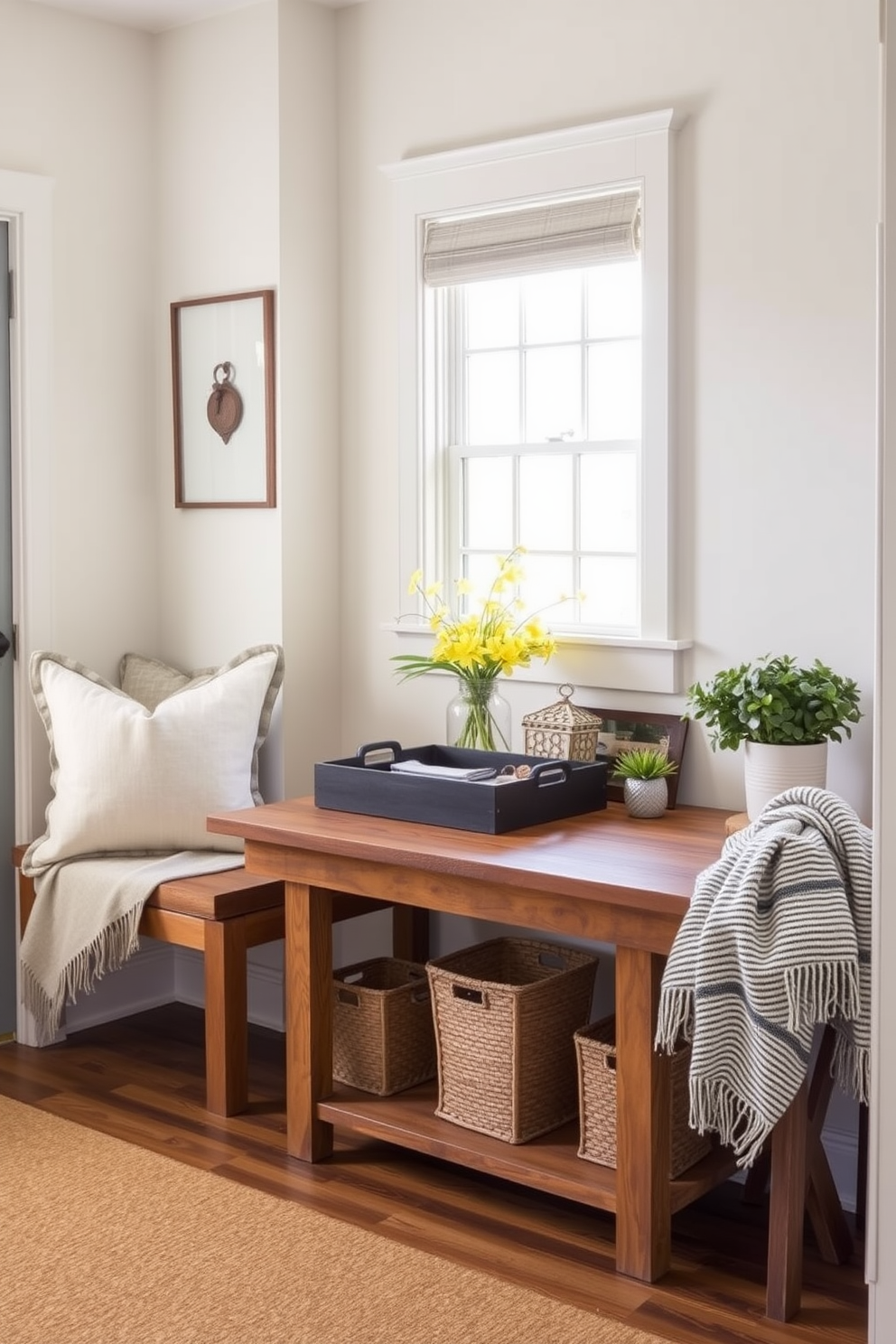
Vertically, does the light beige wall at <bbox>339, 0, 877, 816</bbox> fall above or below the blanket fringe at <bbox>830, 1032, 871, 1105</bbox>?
above

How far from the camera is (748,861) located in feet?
8.23

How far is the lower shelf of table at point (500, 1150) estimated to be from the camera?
9.42 ft

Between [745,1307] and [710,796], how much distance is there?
1151 mm

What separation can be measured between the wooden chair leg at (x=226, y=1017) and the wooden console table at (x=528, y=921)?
0.29 metres

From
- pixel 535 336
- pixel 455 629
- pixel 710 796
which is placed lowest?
pixel 710 796

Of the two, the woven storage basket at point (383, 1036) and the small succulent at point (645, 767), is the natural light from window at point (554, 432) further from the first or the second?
the woven storage basket at point (383, 1036)

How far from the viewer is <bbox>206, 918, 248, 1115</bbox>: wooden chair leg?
3.56m

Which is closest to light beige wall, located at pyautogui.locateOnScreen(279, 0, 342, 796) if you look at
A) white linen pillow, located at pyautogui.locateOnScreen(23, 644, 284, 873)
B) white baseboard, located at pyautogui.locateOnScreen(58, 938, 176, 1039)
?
white linen pillow, located at pyautogui.locateOnScreen(23, 644, 284, 873)

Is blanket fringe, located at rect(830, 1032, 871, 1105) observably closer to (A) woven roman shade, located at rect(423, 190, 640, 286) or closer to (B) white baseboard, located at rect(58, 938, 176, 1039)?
(A) woven roman shade, located at rect(423, 190, 640, 286)

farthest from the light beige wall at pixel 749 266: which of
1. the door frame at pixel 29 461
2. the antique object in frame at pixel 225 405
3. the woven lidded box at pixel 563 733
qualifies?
the door frame at pixel 29 461

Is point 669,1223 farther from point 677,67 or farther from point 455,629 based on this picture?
point 677,67

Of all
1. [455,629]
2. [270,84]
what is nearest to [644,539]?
[455,629]

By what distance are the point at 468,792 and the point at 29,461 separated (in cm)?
171

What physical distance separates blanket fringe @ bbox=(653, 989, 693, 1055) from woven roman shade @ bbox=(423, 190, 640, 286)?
1.79 m
